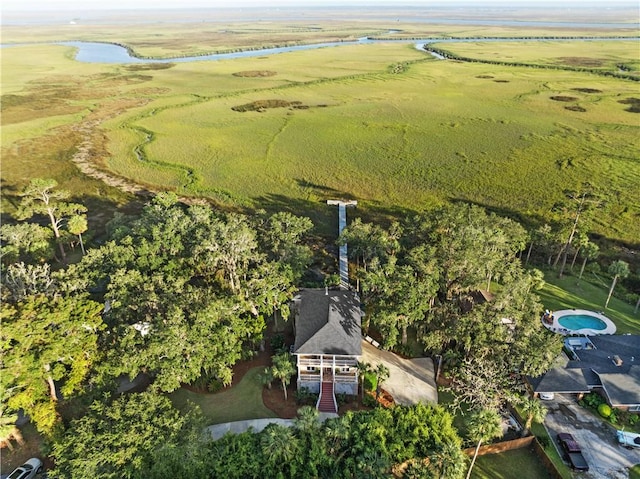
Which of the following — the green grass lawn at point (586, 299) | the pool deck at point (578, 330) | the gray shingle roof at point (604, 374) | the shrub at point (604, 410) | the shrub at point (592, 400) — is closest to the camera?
the shrub at point (604, 410)

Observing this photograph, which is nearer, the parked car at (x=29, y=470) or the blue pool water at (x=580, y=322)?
the parked car at (x=29, y=470)

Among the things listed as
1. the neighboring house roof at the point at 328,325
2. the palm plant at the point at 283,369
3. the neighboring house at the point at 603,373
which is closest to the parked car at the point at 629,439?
the neighboring house at the point at 603,373

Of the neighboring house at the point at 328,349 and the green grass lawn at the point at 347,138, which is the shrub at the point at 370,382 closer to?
the neighboring house at the point at 328,349

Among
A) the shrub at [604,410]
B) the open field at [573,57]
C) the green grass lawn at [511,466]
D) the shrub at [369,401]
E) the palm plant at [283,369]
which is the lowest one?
the green grass lawn at [511,466]

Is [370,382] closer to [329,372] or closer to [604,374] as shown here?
[329,372]

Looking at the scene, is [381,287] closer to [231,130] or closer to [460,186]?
[460,186]

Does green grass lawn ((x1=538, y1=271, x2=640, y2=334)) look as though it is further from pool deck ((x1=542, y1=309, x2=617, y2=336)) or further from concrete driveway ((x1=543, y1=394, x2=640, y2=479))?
concrete driveway ((x1=543, y1=394, x2=640, y2=479))

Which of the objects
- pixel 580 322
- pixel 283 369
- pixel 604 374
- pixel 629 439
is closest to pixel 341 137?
pixel 580 322

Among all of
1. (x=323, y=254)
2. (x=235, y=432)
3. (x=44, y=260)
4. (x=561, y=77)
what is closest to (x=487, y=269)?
(x=323, y=254)
